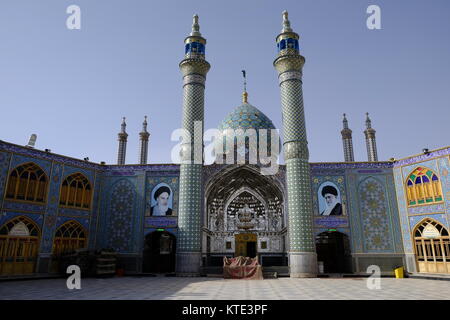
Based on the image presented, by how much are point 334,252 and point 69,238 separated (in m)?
12.9

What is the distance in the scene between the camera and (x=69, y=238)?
1477cm

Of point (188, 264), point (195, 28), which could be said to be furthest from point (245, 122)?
point (188, 264)

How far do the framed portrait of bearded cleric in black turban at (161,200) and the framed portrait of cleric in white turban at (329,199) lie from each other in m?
7.31

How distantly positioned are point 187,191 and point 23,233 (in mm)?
6864

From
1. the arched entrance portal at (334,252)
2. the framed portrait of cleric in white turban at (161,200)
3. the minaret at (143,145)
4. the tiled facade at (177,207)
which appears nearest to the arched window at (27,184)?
the tiled facade at (177,207)

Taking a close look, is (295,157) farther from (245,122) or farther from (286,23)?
(286,23)

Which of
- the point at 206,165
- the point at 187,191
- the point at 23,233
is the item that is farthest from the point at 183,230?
the point at 23,233

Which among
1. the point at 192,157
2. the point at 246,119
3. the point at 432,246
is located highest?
the point at 246,119

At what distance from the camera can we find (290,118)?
15711 millimetres

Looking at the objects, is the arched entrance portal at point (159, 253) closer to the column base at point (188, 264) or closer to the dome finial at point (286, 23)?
the column base at point (188, 264)

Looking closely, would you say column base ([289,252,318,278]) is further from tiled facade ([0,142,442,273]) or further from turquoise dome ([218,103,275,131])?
turquoise dome ([218,103,275,131])
